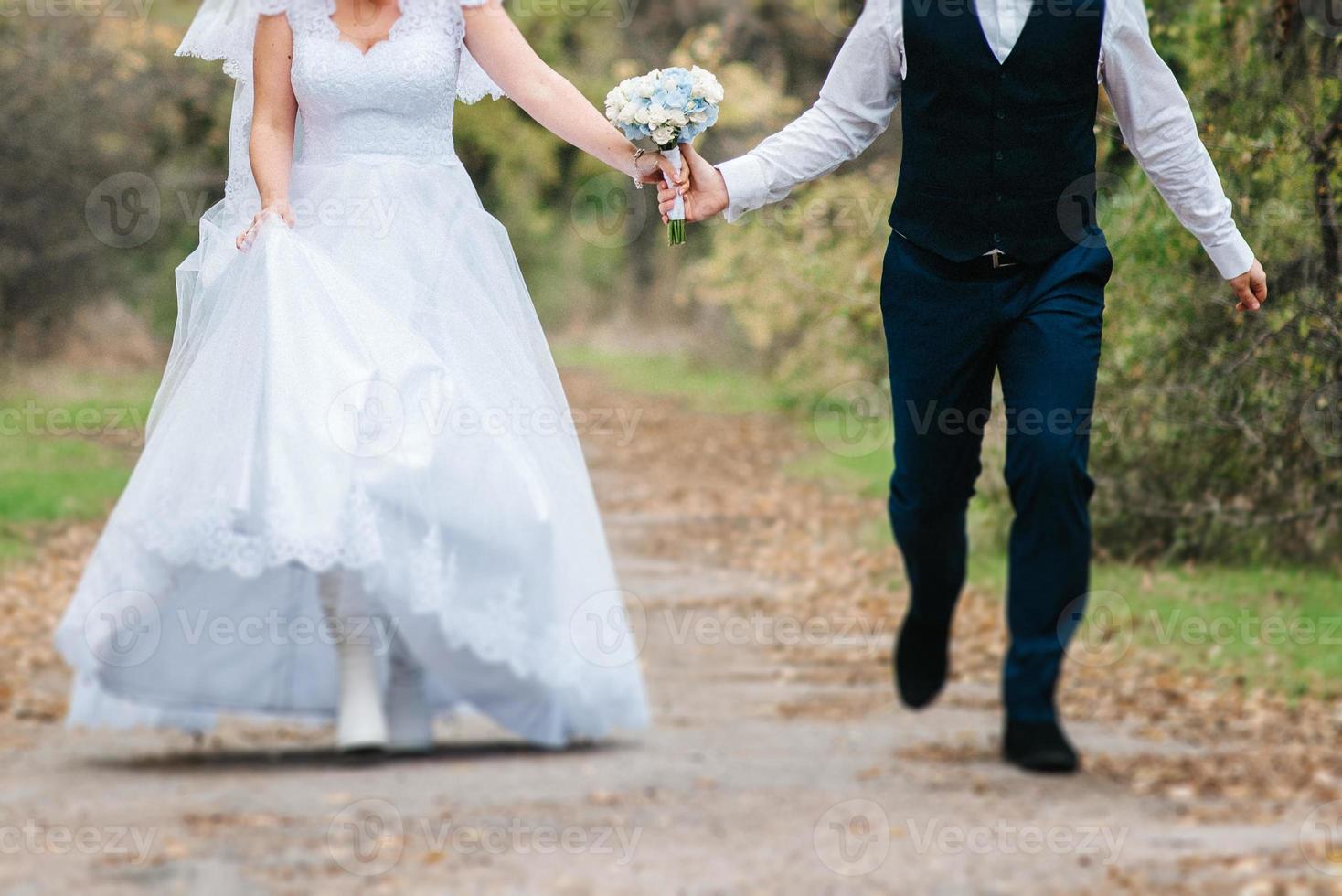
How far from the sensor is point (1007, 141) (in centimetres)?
403

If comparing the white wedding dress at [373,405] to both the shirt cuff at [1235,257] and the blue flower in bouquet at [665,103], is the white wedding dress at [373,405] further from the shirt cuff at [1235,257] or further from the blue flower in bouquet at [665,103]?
the shirt cuff at [1235,257]

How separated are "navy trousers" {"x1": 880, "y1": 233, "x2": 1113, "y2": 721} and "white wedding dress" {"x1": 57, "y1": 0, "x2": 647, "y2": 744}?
133 cm

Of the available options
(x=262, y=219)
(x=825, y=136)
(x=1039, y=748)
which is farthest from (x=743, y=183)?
(x=1039, y=748)

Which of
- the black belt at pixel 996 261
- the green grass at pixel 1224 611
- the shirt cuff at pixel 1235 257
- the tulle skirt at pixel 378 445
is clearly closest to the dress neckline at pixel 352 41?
the tulle skirt at pixel 378 445

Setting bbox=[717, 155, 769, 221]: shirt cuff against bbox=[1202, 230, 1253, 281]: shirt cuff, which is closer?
bbox=[1202, 230, 1253, 281]: shirt cuff

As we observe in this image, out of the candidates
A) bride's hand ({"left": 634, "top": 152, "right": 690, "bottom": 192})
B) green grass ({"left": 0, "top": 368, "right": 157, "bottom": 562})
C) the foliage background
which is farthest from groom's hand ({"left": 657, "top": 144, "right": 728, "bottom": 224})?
green grass ({"left": 0, "top": 368, "right": 157, "bottom": 562})

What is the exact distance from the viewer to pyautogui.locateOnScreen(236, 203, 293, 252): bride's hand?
4.97 m

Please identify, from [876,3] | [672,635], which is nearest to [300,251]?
[876,3]

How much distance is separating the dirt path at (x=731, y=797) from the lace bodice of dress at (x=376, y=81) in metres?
2.15

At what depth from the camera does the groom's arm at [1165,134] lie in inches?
159

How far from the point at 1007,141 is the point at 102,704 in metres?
3.76

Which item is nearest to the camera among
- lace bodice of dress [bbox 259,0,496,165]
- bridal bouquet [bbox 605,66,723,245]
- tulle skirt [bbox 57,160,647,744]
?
bridal bouquet [bbox 605,66,723,245]

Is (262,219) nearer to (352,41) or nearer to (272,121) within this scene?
(272,121)

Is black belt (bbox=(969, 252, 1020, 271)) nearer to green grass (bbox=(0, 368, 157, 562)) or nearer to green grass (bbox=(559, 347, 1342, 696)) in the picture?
green grass (bbox=(559, 347, 1342, 696))
